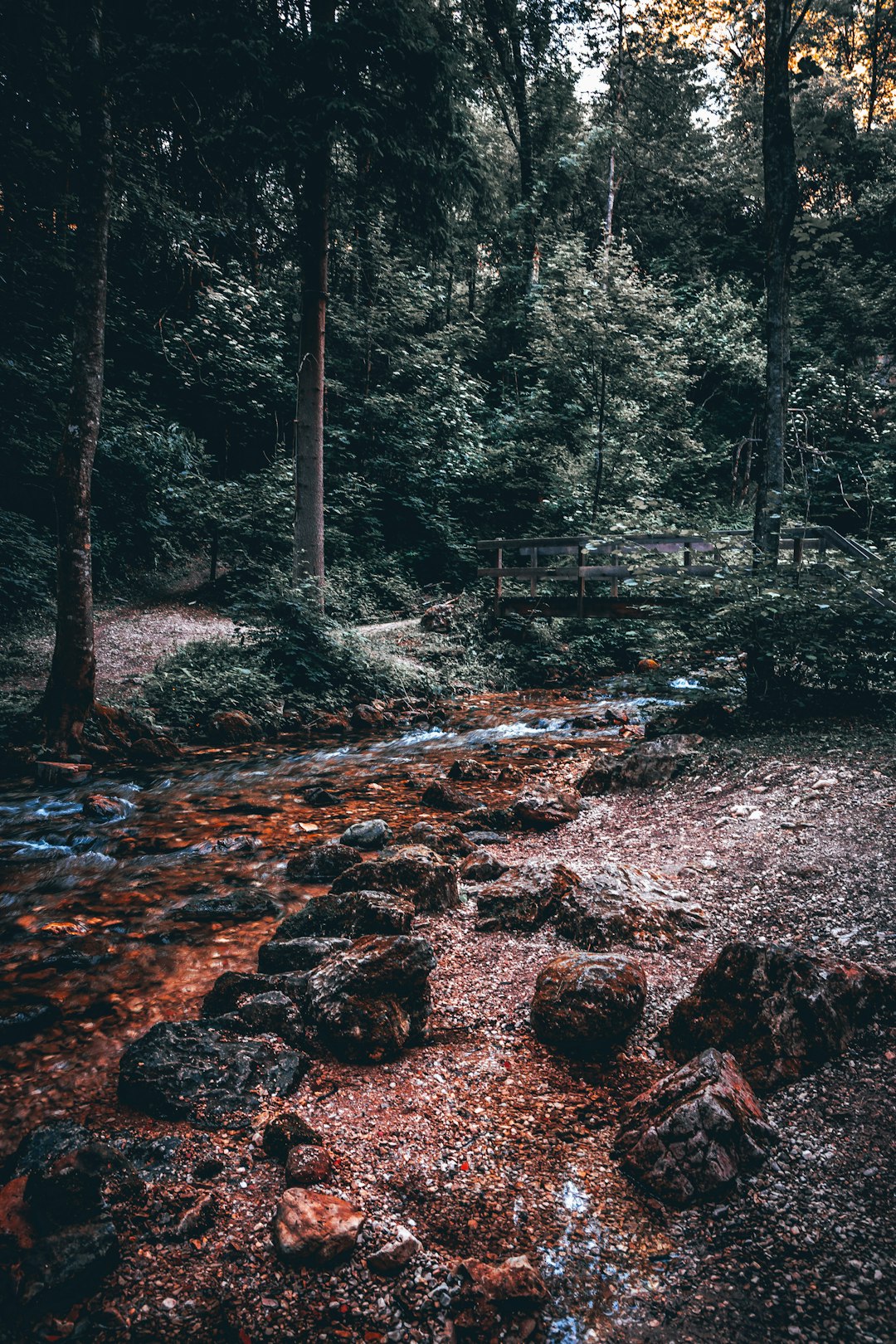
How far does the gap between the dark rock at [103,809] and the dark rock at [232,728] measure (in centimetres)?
247

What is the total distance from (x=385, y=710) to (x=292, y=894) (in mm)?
5882

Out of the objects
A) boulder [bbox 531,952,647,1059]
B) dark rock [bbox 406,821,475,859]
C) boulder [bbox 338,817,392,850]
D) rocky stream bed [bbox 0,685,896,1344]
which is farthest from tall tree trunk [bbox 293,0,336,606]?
boulder [bbox 531,952,647,1059]

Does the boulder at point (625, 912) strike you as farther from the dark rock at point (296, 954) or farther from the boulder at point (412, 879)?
the dark rock at point (296, 954)

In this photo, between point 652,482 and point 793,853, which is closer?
point 793,853

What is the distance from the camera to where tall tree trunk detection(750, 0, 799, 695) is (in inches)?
319

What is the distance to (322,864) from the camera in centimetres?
527

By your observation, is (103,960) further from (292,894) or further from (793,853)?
(793,853)

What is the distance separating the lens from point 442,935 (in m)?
4.11

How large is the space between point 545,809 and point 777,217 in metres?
7.64

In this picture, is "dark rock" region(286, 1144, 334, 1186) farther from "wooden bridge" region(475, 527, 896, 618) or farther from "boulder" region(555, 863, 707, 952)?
"wooden bridge" region(475, 527, 896, 618)

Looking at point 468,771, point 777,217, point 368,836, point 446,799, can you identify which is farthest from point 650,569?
point 368,836

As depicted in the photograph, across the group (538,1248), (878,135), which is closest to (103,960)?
(538,1248)

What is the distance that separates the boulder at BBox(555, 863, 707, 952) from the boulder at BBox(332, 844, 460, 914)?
0.81m

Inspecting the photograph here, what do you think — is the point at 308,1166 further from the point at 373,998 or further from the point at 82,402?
the point at 82,402
